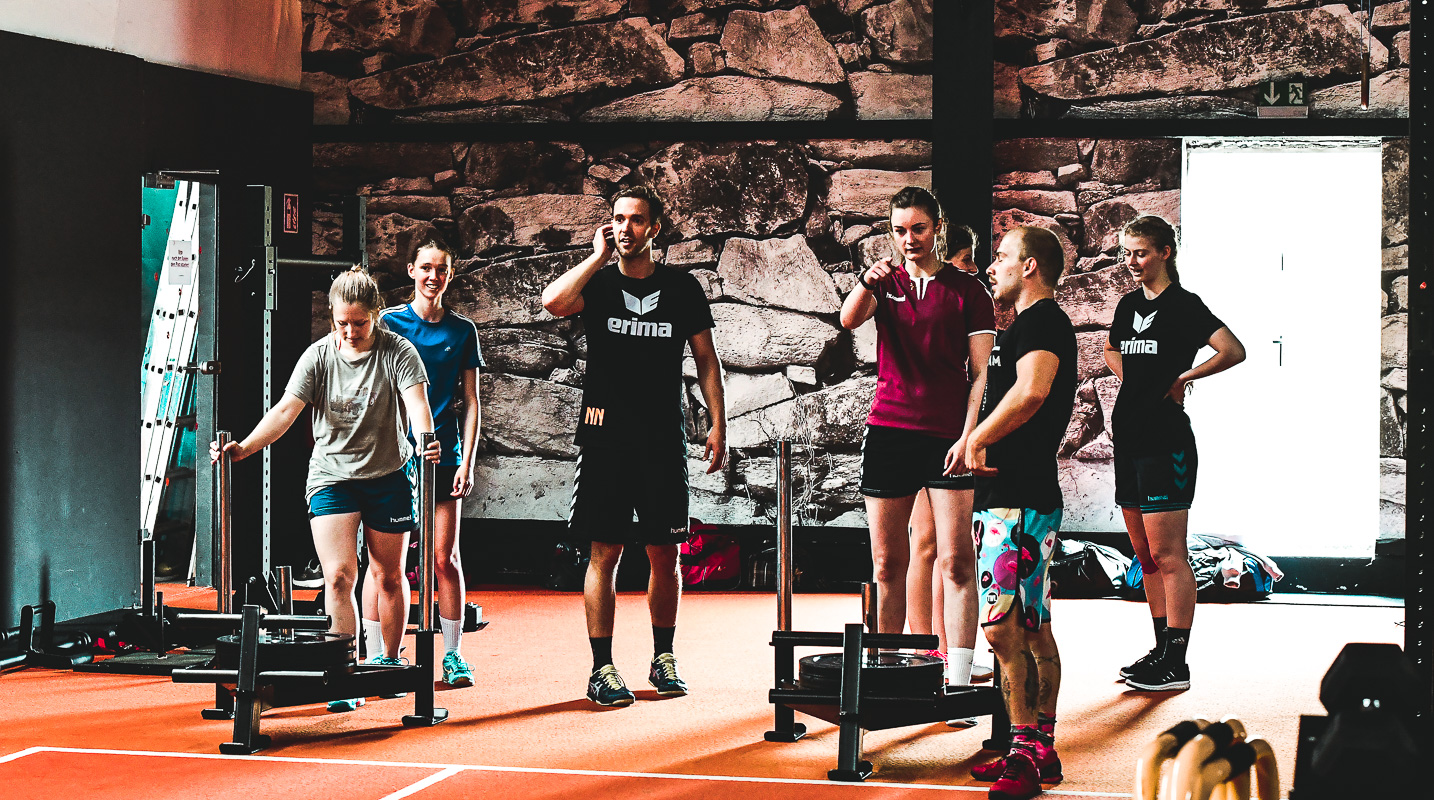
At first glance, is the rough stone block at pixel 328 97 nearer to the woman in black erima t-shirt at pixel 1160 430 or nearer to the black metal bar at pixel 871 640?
the woman in black erima t-shirt at pixel 1160 430

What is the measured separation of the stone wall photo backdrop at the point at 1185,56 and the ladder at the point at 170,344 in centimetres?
442

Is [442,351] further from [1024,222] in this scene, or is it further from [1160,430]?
[1024,222]

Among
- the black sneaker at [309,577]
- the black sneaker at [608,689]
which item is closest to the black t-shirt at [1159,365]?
the black sneaker at [608,689]

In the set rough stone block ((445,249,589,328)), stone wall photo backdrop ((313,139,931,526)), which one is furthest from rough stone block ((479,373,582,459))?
rough stone block ((445,249,589,328))

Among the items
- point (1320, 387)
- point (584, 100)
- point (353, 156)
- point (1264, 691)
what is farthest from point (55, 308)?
point (1320, 387)

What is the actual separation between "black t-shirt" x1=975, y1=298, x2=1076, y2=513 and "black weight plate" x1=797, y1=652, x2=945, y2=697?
21.0 inches

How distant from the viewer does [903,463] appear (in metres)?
4.05

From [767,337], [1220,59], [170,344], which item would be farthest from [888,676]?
[1220,59]

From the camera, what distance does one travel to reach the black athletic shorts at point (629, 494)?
4.43m

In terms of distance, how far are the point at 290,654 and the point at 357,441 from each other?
2.32ft

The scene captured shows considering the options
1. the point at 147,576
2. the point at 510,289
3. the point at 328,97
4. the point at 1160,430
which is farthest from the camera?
the point at 328,97

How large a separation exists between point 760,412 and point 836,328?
65 centimetres

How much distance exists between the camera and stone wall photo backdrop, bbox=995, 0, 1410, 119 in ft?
24.6

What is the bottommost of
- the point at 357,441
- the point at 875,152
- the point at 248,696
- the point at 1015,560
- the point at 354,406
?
the point at 248,696
